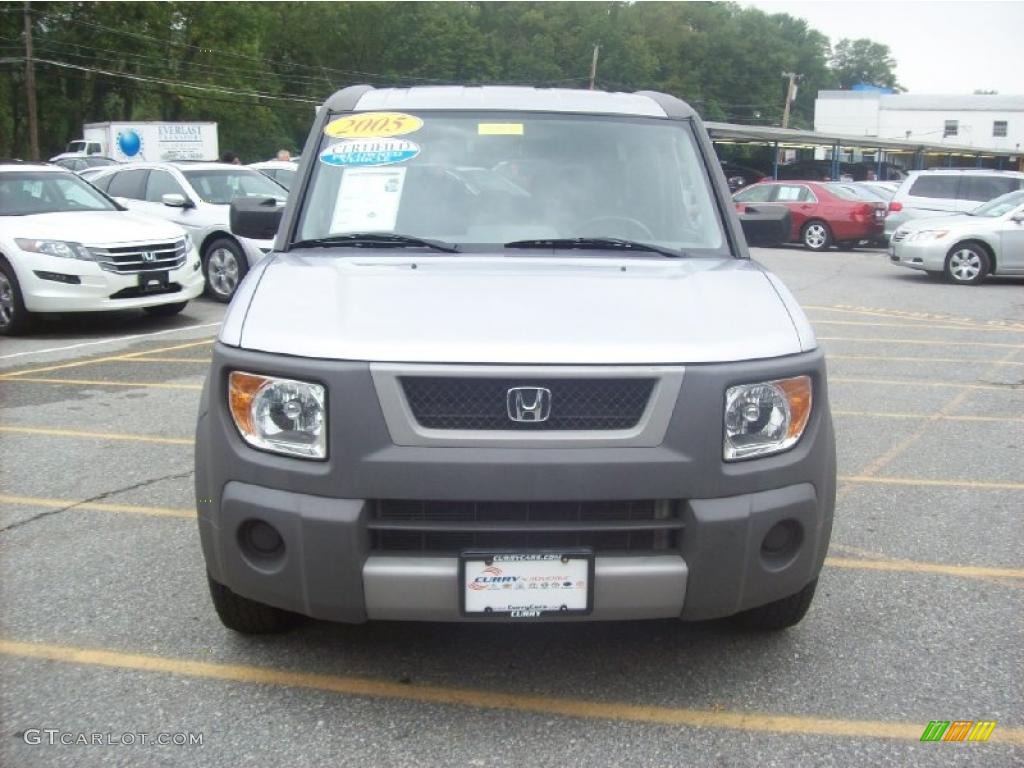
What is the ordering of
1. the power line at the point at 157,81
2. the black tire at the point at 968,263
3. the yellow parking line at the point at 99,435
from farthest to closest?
the power line at the point at 157,81, the black tire at the point at 968,263, the yellow parking line at the point at 99,435

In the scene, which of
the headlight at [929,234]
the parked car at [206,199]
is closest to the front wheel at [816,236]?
the headlight at [929,234]

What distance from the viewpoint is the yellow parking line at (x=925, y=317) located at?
11516mm

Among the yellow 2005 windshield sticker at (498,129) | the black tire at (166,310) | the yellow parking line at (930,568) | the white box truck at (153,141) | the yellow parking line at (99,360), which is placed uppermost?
the white box truck at (153,141)

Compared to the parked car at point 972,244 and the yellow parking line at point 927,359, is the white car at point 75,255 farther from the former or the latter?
the parked car at point 972,244

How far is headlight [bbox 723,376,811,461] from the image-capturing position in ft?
9.43

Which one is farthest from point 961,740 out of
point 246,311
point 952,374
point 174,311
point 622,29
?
point 622,29

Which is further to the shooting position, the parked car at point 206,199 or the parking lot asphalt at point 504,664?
the parked car at point 206,199

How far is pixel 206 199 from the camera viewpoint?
1288cm

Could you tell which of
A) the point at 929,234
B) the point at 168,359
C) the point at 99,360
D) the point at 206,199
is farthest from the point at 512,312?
the point at 929,234

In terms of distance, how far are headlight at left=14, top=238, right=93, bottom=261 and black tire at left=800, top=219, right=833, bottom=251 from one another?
16192 mm

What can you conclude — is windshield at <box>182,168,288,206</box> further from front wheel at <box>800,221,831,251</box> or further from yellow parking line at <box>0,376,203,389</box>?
front wheel at <box>800,221,831,251</box>

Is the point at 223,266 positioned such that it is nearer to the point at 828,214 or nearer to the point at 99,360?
the point at 99,360

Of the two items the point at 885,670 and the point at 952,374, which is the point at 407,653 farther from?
the point at 952,374

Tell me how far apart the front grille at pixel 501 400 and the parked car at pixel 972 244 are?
14471mm
